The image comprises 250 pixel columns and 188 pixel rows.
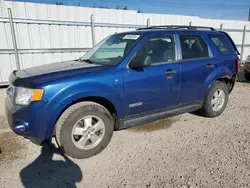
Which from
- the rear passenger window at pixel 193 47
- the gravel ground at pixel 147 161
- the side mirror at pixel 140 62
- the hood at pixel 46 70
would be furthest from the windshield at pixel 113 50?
the gravel ground at pixel 147 161

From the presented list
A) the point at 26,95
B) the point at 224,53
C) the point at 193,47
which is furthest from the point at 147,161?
the point at 224,53

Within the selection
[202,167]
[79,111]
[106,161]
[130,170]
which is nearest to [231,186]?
[202,167]

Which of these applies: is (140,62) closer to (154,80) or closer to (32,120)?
(154,80)

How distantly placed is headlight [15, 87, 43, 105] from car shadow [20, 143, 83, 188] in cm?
93

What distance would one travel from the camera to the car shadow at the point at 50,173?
8.18 ft

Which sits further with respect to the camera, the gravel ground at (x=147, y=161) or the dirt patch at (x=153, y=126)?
the dirt patch at (x=153, y=126)

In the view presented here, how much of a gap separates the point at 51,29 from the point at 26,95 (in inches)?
214

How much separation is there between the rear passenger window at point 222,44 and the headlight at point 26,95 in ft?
11.7

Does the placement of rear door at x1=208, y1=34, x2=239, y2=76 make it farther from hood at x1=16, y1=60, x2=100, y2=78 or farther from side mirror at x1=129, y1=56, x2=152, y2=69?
hood at x1=16, y1=60, x2=100, y2=78

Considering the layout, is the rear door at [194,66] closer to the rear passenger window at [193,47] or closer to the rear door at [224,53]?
the rear passenger window at [193,47]

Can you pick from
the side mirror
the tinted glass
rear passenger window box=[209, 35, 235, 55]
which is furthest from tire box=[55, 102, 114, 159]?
rear passenger window box=[209, 35, 235, 55]

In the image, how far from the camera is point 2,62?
6801mm

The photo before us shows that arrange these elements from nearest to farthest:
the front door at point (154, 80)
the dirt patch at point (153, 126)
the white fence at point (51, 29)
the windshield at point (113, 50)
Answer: the front door at point (154, 80) → the windshield at point (113, 50) → the dirt patch at point (153, 126) → the white fence at point (51, 29)

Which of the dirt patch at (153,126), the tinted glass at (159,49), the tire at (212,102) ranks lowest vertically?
the dirt patch at (153,126)
